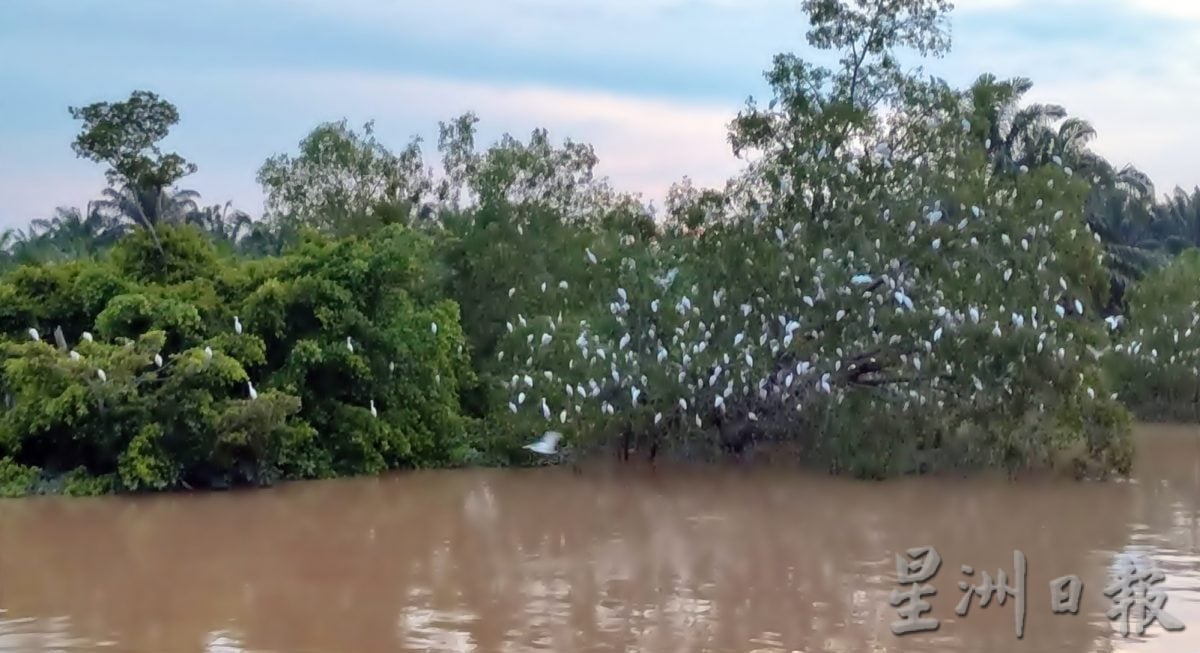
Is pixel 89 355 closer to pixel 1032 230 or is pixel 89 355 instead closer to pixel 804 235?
pixel 804 235

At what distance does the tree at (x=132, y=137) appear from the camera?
683 inches

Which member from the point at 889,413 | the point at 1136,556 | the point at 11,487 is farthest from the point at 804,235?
the point at 11,487

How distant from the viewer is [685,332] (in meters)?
15.1

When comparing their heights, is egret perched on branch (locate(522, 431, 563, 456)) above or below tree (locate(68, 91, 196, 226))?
below

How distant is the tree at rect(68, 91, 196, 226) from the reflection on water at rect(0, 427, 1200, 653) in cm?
586

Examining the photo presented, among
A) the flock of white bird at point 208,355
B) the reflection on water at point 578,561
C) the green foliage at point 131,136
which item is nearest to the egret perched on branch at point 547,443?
the reflection on water at point 578,561

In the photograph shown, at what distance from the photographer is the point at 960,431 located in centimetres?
1510

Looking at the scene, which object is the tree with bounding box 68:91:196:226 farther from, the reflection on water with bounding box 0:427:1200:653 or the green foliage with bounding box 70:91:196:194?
the reflection on water with bounding box 0:427:1200:653

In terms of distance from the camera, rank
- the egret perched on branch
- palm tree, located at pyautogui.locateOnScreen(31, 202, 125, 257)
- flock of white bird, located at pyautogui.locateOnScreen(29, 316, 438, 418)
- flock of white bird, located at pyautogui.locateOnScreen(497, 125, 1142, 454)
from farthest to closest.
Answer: palm tree, located at pyautogui.locateOnScreen(31, 202, 125, 257), the egret perched on branch, flock of white bird, located at pyautogui.locateOnScreen(497, 125, 1142, 454), flock of white bird, located at pyautogui.locateOnScreen(29, 316, 438, 418)

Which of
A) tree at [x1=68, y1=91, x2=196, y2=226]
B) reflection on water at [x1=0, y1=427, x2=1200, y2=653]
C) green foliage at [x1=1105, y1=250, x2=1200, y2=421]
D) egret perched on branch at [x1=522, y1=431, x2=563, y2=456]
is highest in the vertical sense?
tree at [x1=68, y1=91, x2=196, y2=226]

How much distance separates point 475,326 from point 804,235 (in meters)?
5.08

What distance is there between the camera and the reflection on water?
7.54m

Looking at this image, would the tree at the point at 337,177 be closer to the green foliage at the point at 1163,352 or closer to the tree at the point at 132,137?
the tree at the point at 132,137

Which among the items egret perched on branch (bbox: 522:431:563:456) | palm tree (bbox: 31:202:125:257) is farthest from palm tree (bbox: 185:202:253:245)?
egret perched on branch (bbox: 522:431:563:456)
